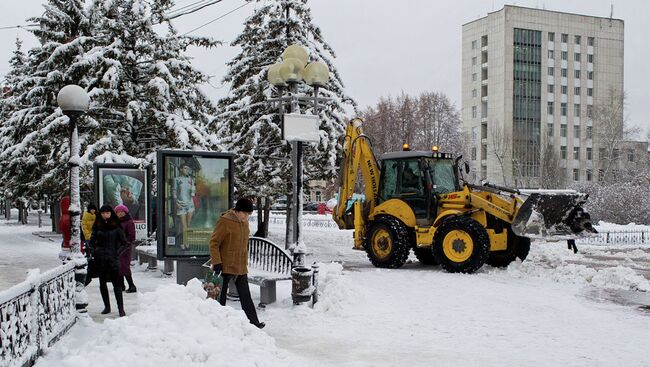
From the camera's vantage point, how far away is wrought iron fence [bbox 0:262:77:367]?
5941 mm

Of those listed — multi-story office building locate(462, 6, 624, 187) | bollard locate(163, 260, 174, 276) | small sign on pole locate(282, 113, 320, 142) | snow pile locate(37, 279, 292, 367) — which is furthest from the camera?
multi-story office building locate(462, 6, 624, 187)

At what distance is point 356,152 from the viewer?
58.7 feet

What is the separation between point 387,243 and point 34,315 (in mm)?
11305

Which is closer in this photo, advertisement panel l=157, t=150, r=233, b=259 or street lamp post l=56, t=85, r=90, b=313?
street lamp post l=56, t=85, r=90, b=313

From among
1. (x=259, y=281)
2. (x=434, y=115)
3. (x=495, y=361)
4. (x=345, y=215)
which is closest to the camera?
(x=495, y=361)

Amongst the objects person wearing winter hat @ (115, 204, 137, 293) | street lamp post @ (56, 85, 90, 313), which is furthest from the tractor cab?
street lamp post @ (56, 85, 90, 313)

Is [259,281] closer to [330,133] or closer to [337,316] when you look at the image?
[337,316]

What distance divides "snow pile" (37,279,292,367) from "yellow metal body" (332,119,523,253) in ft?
30.9

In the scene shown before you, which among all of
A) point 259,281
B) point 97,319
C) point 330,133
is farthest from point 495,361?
point 330,133

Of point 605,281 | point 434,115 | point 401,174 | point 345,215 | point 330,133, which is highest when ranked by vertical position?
point 434,115

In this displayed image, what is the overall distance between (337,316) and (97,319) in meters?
3.57

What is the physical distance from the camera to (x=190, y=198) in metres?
12.4

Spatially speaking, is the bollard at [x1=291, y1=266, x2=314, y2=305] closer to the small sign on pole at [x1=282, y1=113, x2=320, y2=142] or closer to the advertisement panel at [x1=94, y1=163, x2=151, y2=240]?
the small sign on pole at [x1=282, y1=113, x2=320, y2=142]

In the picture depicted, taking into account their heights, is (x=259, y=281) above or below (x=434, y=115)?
below
